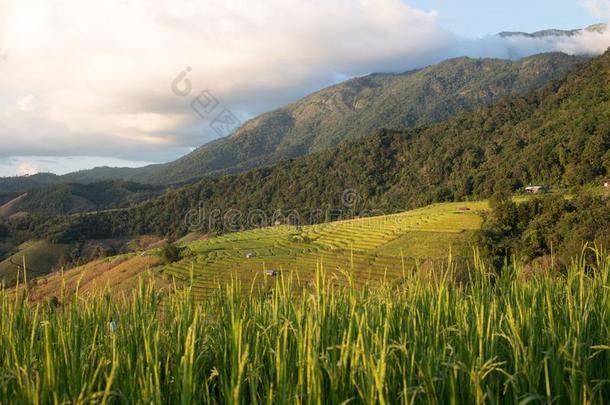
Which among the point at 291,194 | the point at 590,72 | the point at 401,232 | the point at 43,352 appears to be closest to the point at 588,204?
the point at 401,232

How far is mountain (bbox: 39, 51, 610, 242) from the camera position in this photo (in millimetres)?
68062

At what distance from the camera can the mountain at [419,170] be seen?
68062mm

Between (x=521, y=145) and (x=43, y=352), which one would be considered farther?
(x=521, y=145)

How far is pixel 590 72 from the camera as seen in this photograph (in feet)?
298

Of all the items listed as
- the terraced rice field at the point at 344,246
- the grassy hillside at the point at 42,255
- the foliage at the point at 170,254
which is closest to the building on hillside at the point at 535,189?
the terraced rice field at the point at 344,246

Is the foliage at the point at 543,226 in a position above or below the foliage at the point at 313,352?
below

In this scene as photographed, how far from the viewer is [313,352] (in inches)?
76.5

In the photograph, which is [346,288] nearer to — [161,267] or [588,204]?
[588,204]

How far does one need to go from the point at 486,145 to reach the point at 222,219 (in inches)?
2227

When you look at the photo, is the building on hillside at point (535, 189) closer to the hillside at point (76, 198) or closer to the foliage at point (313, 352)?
the foliage at point (313, 352)

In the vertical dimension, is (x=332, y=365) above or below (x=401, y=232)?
above

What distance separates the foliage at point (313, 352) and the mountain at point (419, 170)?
211 ft

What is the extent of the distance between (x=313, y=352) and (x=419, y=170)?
10113cm

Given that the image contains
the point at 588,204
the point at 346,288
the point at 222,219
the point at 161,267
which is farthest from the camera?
the point at 222,219
